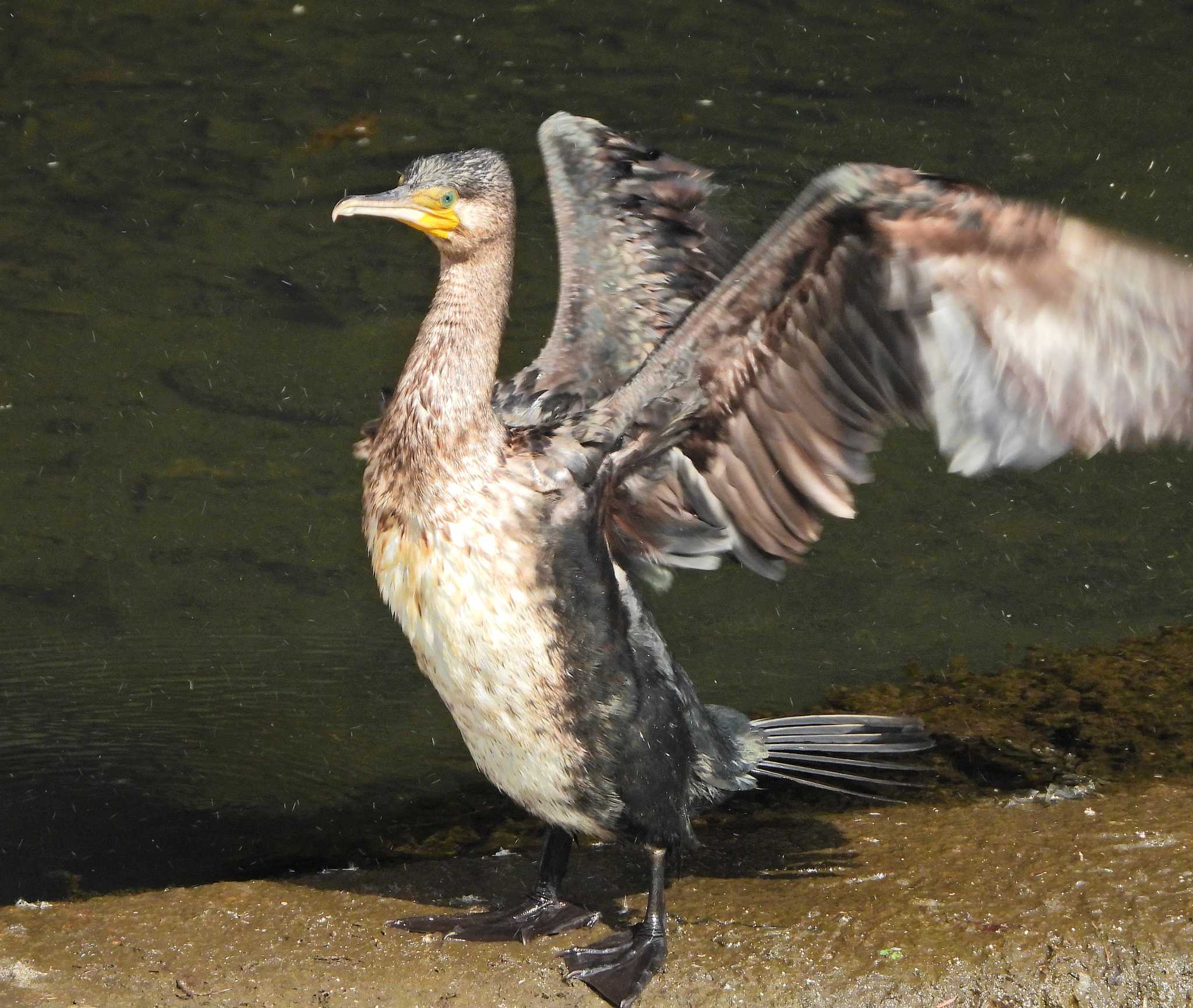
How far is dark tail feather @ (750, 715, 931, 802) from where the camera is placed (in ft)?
14.2

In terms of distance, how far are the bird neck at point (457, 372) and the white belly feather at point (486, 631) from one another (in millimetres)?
152

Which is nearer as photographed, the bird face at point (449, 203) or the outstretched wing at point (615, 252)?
the bird face at point (449, 203)

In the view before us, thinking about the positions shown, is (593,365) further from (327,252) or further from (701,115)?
(701,115)

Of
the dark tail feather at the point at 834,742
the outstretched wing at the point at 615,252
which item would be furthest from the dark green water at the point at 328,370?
the dark tail feather at the point at 834,742

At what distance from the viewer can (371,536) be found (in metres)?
3.78

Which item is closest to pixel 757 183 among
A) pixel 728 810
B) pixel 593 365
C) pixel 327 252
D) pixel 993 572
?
pixel 327 252

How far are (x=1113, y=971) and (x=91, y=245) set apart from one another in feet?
20.3

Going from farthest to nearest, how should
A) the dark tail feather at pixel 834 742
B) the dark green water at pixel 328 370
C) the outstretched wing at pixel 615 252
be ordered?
the dark green water at pixel 328 370 < the outstretched wing at pixel 615 252 < the dark tail feather at pixel 834 742

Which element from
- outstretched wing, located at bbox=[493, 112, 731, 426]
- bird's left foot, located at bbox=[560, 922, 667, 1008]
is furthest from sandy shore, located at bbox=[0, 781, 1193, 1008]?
outstretched wing, located at bbox=[493, 112, 731, 426]

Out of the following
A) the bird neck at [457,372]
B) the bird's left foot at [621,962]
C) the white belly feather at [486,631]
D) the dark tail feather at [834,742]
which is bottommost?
the bird's left foot at [621,962]

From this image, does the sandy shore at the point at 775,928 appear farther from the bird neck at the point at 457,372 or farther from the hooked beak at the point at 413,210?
the hooked beak at the point at 413,210

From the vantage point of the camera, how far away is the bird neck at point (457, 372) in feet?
12.1

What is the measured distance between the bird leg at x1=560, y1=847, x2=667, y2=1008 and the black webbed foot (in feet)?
0.45

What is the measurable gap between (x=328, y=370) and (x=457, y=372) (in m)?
3.66
